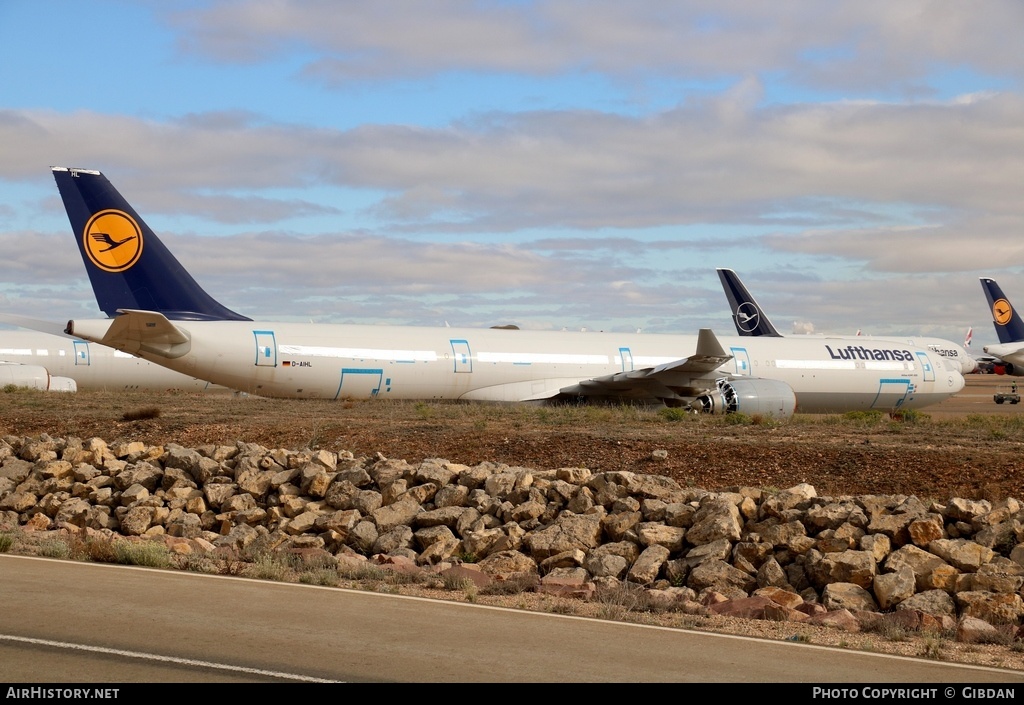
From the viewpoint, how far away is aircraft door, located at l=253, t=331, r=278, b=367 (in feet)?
105

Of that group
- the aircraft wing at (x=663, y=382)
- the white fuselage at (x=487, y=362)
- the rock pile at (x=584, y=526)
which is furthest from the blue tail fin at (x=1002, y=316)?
the rock pile at (x=584, y=526)

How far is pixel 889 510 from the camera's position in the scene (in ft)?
45.7

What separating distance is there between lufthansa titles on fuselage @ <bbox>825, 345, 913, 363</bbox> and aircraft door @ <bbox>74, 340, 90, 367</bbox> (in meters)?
34.3

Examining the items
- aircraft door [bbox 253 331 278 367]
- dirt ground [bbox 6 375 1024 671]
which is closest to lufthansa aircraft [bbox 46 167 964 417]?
aircraft door [bbox 253 331 278 367]

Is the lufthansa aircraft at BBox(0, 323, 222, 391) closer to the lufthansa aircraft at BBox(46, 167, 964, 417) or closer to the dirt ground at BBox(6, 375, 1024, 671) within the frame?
the lufthansa aircraft at BBox(46, 167, 964, 417)

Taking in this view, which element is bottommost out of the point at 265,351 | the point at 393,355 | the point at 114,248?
the point at 393,355

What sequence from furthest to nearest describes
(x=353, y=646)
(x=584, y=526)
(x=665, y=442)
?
(x=665, y=442) < (x=584, y=526) < (x=353, y=646)

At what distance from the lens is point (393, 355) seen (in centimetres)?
3341

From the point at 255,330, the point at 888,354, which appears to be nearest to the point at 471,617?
the point at 255,330

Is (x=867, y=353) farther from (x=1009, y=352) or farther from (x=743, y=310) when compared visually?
(x=1009, y=352)

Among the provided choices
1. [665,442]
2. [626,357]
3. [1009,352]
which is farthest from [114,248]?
[1009,352]

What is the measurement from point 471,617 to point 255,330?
77.1 ft

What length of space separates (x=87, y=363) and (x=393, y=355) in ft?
81.3
